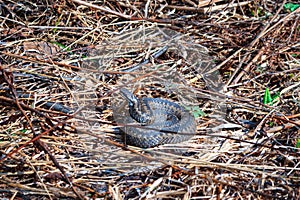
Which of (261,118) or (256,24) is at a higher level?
(256,24)

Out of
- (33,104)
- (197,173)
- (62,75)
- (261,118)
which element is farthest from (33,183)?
(261,118)

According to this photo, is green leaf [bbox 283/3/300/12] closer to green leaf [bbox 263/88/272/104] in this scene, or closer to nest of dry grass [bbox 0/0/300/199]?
nest of dry grass [bbox 0/0/300/199]

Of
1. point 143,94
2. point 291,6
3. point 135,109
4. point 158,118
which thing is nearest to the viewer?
point 135,109

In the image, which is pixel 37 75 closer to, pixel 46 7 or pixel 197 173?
pixel 46 7

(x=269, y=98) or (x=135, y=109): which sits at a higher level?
(x=269, y=98)

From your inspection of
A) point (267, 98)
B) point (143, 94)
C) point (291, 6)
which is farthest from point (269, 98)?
point (291, 6)

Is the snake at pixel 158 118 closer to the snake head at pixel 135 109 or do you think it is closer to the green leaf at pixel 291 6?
the snake head at pixel 135 109

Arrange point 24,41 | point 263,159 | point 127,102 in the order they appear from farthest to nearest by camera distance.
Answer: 1. point 24,41
2. point 127,102
3. point 263,159

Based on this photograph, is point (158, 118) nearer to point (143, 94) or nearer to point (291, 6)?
point (143, 94)
